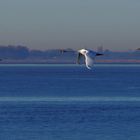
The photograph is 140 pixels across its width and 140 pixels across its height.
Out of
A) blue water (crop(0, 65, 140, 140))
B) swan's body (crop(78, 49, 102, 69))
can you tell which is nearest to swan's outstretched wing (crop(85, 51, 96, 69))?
swan's body (crop(78, 49, 102, 69))

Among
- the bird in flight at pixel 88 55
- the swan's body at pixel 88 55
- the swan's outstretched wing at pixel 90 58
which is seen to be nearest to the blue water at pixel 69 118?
the bird in flight at pixel 88 55

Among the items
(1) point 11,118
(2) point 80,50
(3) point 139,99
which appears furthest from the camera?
(3) point 139,99

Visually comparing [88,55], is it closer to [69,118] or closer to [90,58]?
[90,58]

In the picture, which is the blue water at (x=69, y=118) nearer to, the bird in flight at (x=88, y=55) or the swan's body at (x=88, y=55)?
the bird in flight at (x=88, y=55)

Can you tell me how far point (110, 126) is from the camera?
68812 millimetres

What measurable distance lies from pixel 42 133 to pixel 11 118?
13172mm

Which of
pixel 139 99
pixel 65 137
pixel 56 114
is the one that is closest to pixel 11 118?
pixel 56 114

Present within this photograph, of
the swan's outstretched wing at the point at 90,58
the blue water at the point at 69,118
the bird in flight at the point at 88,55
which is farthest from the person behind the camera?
the blue water at the point at 69,118

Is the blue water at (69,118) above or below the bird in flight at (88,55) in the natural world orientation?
below

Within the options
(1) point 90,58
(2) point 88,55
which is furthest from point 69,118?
(1) point 90,58

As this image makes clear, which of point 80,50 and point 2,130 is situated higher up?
point 80,50

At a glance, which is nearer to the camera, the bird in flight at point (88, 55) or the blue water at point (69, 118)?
the bird in flight at point (88, 55)

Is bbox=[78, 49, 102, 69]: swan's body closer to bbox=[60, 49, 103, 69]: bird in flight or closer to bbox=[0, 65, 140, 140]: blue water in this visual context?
bbox=[60, 49, 103, 69]: bird in flight

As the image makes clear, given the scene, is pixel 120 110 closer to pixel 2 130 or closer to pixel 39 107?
pixel 39 107
